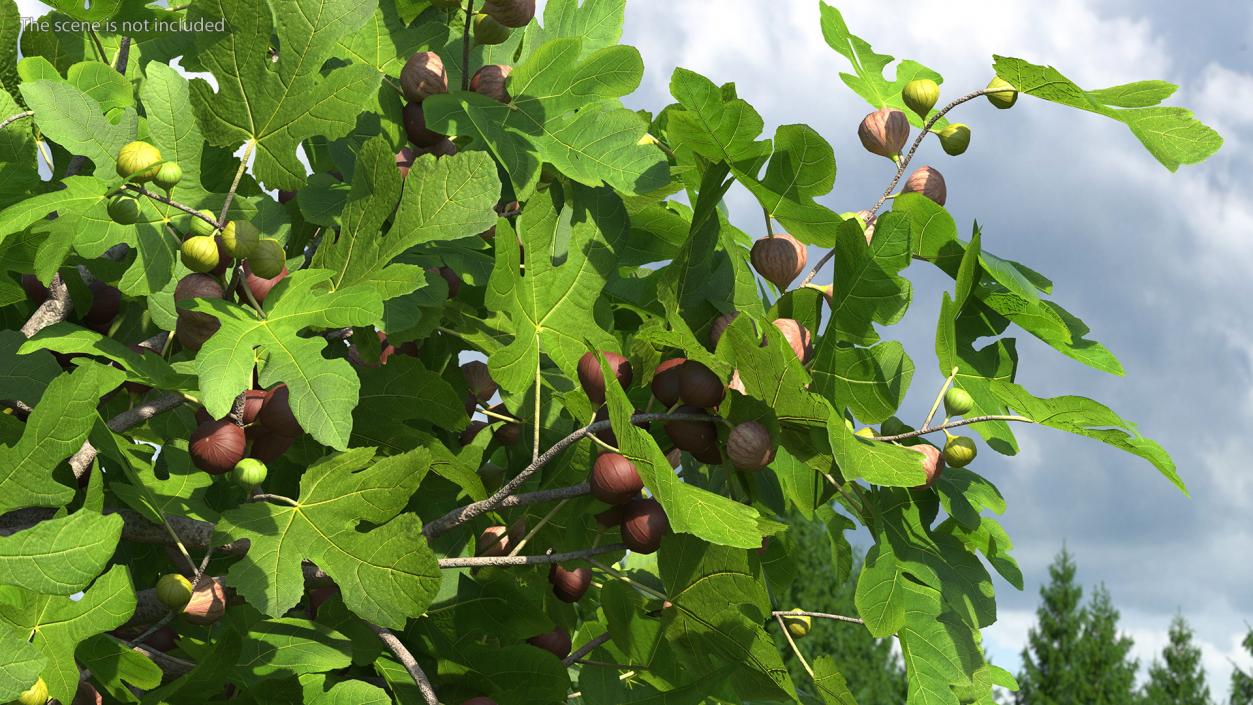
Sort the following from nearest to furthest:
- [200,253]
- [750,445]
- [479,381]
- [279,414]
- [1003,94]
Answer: [750,445] → [200,253] → [279,414] → [1003,94] → [479,381]

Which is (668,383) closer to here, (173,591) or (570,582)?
(570,582)

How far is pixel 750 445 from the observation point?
2.03 metres

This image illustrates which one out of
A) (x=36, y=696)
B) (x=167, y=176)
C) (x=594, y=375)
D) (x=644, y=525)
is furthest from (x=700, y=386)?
(x=36, y=696)

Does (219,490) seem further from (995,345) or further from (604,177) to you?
(995,345)

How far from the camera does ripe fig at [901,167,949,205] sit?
251 centimetres

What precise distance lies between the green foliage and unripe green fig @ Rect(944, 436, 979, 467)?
0.09m

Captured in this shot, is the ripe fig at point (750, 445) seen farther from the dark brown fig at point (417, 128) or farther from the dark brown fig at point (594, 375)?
the dark brown fig at point (417, 128)

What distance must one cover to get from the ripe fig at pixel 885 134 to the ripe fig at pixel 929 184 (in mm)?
71

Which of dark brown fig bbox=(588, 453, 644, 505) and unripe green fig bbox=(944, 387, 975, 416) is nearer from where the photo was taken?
dark brown fig bbox=(588, 453, 644, 505)

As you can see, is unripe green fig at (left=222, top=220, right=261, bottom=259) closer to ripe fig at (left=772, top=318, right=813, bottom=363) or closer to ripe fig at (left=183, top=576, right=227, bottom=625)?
ripe fig at (left=183, top=576, right=227, bottom=625)

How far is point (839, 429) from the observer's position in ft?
6.50

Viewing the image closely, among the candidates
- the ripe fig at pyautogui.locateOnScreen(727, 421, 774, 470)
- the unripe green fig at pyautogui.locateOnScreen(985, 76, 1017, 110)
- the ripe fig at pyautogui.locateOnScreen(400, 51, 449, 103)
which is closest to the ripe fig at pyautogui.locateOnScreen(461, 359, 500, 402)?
the ripe fig at pyautogui.locateOnScreen(400, 51, 449, 103)

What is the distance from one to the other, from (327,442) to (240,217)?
755mm

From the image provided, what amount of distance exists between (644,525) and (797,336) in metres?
0.44
